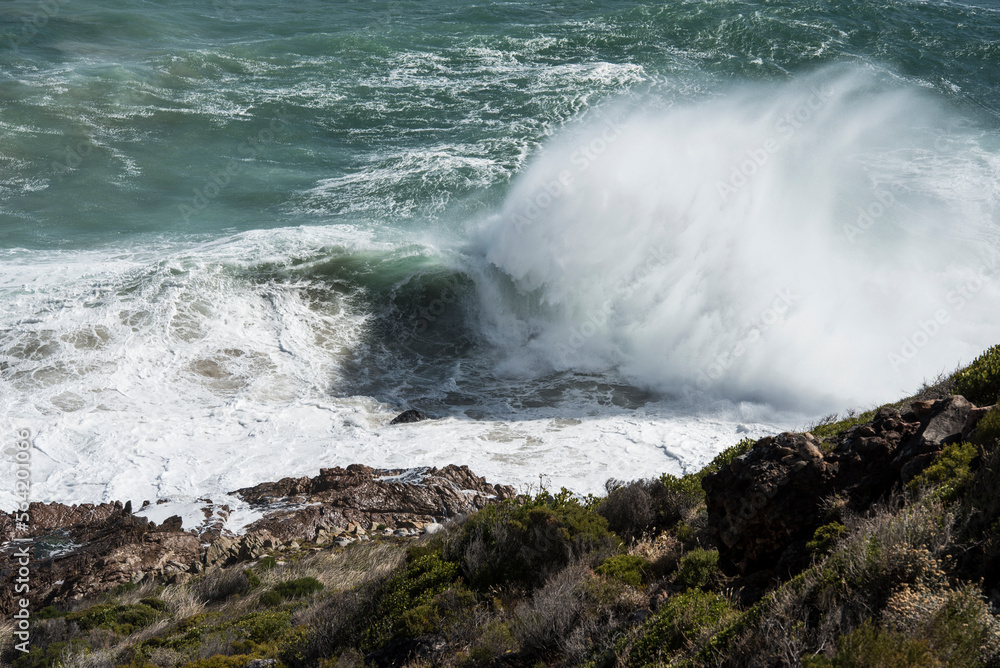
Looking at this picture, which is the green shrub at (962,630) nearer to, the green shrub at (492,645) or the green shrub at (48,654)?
the green shrub at (492,645)

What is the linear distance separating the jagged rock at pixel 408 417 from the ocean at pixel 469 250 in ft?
1.49

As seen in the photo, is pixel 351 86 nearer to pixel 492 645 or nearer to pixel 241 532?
pixel 241 532

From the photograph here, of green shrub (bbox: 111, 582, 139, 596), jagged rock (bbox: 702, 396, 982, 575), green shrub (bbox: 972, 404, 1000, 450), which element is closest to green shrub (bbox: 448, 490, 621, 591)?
jagged rock (bbox: 702, 396, 982, 575)

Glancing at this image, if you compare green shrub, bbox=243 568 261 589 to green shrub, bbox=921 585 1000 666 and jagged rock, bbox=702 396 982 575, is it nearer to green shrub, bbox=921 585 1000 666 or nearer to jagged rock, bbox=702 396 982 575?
jagged rock, bbox=702 396 982 575

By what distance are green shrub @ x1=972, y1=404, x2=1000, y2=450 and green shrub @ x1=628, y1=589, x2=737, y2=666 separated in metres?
2.20

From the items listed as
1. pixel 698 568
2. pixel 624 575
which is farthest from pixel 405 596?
pixel 698 568

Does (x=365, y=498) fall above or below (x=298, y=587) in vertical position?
below

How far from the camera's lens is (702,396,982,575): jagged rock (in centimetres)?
564

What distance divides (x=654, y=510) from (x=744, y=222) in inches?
472

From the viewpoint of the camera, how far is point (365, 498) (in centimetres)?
1065

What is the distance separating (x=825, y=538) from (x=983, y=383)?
3130mm

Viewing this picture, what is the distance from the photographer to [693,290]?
1709 centimetres

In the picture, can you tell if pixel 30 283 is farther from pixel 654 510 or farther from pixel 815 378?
pixel 815 378

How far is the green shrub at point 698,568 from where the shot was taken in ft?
19.0
